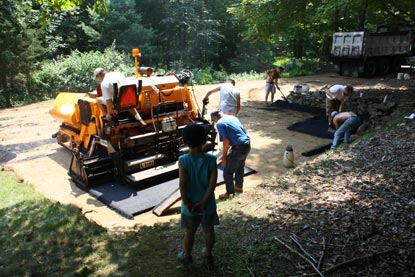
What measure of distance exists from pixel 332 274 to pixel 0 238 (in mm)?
3857

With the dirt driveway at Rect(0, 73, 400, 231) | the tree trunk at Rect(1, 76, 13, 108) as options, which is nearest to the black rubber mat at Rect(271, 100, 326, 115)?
the dirt driveway at Rect(0, 73, 400, 231)

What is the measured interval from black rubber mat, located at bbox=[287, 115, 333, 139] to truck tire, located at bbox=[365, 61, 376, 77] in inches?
351

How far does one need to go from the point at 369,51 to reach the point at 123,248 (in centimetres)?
1777

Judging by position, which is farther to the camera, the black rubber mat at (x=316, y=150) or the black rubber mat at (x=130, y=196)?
the black rubber mat at (x=316, y=150)

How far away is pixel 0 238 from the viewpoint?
4555mm

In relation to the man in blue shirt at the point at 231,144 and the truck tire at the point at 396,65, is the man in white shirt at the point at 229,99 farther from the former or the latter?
the truck tire at the point at 396,65

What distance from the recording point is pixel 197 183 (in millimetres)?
3273

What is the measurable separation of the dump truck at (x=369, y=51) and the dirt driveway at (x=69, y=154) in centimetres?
687

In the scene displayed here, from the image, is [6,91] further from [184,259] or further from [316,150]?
[184,259]

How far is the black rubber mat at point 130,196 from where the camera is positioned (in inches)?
233

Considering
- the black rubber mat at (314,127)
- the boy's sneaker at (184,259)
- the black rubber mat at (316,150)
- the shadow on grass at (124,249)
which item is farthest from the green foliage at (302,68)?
the boy's sneaker at (184,259)

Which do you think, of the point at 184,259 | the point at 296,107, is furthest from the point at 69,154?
the point at 296,107

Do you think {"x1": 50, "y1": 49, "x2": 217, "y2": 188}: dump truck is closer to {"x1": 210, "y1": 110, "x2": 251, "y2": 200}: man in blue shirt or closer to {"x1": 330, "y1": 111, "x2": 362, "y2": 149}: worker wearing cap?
{"x1": 210, "y1": 110, "x2": 251, "y2": 200}: man in blue shirt

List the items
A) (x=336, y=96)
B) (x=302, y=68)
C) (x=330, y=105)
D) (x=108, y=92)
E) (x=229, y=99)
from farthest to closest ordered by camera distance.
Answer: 1. (x=302, y=68)
2. (x=330, y=105)
3. (x=336, y=96)
4. (x=229, y=99)
5. (x=108, y=92)
